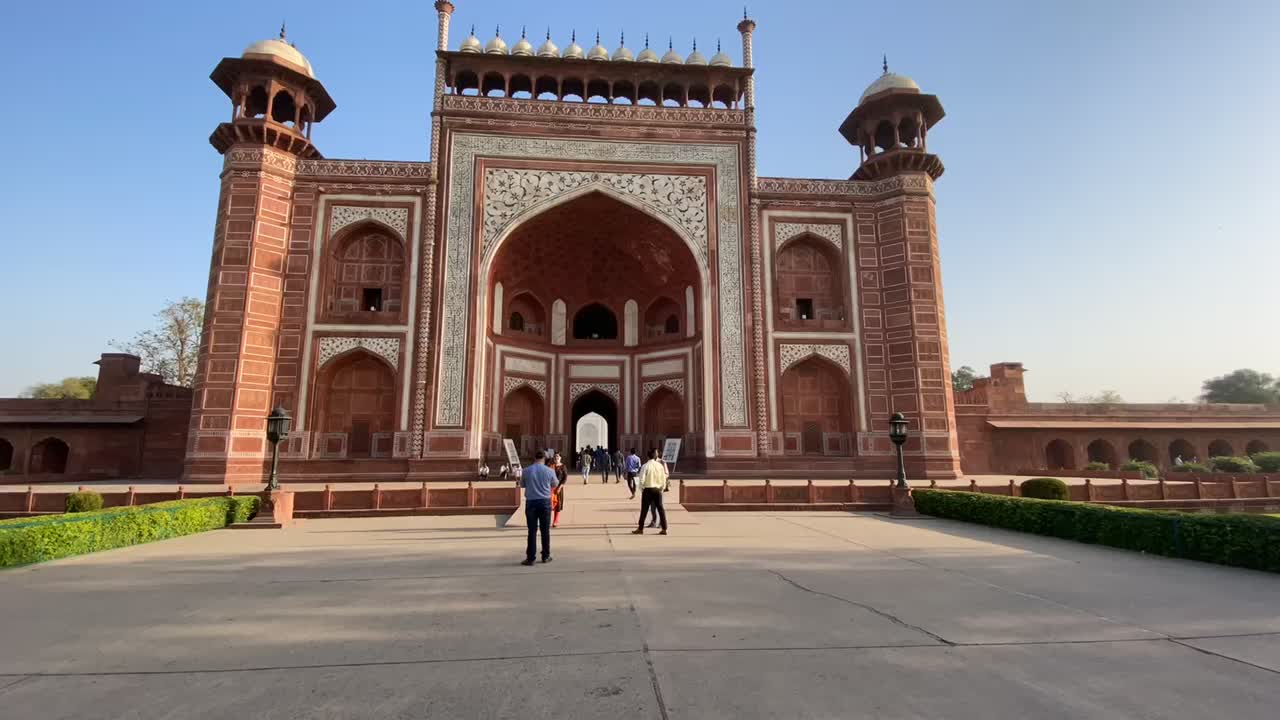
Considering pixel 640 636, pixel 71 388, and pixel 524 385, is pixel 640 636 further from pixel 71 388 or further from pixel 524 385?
pixel 71 388

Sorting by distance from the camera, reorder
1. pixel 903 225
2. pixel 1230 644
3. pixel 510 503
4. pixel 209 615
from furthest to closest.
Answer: pixel 903 225 → pixel 510 503 → pixel 209 615 → pixel 1230 644

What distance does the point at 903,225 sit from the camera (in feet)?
68.9

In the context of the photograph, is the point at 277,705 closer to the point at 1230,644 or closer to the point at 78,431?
the point at 1230,644

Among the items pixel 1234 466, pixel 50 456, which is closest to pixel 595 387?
pixel 50 456

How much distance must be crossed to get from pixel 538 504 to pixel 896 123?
2093 centimetres

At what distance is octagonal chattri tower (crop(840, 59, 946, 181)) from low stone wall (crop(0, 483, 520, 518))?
17.7 meters

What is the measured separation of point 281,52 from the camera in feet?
66.0

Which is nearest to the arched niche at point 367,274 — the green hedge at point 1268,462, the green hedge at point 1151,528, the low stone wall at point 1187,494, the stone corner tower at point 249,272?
the stone corner tower at point 249,272

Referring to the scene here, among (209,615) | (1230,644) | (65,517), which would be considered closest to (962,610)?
(1230,644)

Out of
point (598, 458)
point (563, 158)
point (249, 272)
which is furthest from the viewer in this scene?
point (598, 458)

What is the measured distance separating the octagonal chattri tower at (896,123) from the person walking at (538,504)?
63.7ft

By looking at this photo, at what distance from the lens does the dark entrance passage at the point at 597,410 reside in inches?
970

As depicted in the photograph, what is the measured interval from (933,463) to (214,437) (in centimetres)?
2177

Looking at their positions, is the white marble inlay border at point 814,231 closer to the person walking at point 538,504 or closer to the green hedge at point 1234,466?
the green hedge at point 1234,466
